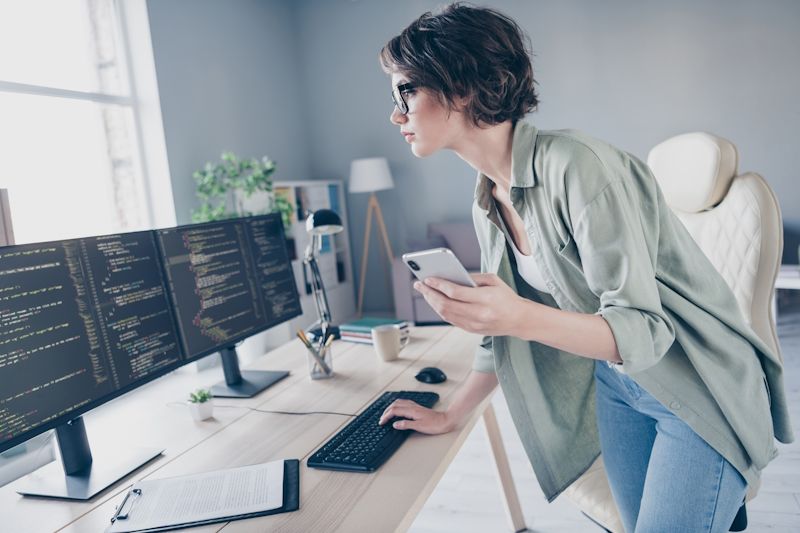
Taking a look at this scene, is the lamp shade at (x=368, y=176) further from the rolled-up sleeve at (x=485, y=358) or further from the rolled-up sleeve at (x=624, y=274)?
the rolled-up sleeve at (x=624, y=274)

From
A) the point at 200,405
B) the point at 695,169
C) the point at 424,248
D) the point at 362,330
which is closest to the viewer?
the point at 200,405

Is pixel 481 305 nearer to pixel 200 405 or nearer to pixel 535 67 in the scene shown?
pixel 200 405

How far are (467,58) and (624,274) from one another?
1.51ft

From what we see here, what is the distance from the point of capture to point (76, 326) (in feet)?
3.48

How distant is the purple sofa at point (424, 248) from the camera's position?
187 inches

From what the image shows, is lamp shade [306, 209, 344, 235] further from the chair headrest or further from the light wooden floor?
the light wooden floor

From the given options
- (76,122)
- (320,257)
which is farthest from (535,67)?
(76,122)

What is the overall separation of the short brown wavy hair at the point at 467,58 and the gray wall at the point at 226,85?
10.7ft

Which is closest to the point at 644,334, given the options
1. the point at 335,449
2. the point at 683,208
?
the point at 335,449

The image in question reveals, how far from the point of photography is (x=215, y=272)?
144 centimetres

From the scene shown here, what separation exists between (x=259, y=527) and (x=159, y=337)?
0.54 meters

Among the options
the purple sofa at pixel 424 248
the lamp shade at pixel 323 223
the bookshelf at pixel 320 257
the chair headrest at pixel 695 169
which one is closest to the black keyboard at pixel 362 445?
the lamp shade at pixel 323 223

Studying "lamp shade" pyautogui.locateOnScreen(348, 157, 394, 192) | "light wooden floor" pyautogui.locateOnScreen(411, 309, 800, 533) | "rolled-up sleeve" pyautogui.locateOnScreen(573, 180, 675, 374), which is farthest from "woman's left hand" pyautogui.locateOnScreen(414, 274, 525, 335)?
"lamp shade" pyautogui.locateOnScreen(348, 157, 394, 192)

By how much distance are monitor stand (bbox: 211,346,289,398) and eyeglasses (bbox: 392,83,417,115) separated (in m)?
0.73
